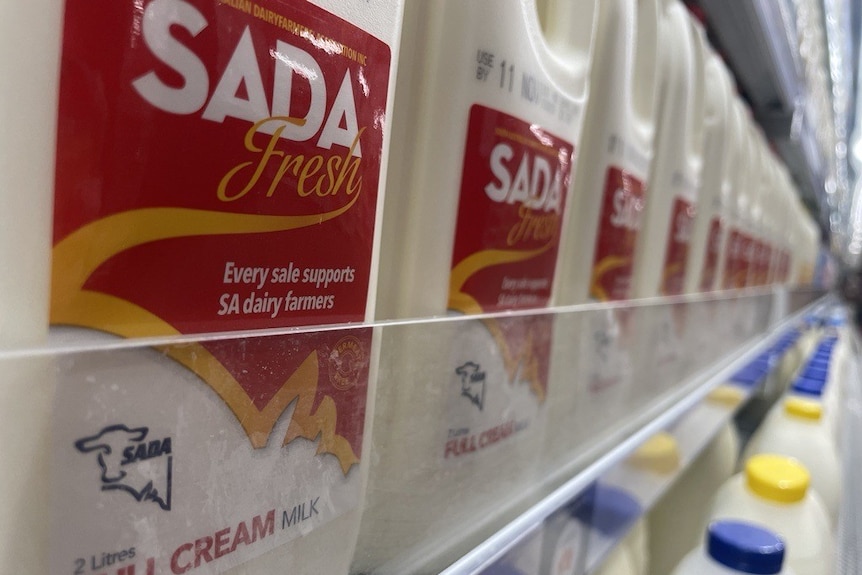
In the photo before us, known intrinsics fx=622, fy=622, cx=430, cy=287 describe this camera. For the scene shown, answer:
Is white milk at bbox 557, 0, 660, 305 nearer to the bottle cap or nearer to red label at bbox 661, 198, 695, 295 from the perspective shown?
red label at bbox 661, 198, 695, 295

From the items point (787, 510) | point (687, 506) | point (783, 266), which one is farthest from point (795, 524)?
point (783, 266)

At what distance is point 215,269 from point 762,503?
92 cm

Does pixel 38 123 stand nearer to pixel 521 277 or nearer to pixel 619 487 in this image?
pixel 521 277

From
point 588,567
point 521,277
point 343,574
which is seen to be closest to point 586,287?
point 521,277

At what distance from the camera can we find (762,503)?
35.9 inches

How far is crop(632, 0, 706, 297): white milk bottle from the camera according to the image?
2.84ft

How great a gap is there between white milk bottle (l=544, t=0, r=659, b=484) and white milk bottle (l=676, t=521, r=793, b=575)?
0.56ft

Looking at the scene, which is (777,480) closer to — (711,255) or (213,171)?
(711,255)

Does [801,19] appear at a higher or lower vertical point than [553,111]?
higher

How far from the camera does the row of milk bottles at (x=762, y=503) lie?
26.2 inches

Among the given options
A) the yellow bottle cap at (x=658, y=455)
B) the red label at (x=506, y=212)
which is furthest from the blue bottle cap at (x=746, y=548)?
the red label at (x=506, y=212)

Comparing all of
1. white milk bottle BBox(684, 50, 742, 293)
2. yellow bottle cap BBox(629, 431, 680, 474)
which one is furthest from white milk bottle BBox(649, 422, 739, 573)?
white milk bottle BBox(684, 50, 742, 293)

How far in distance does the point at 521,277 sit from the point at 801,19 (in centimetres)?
178

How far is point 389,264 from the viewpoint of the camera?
0.43m
